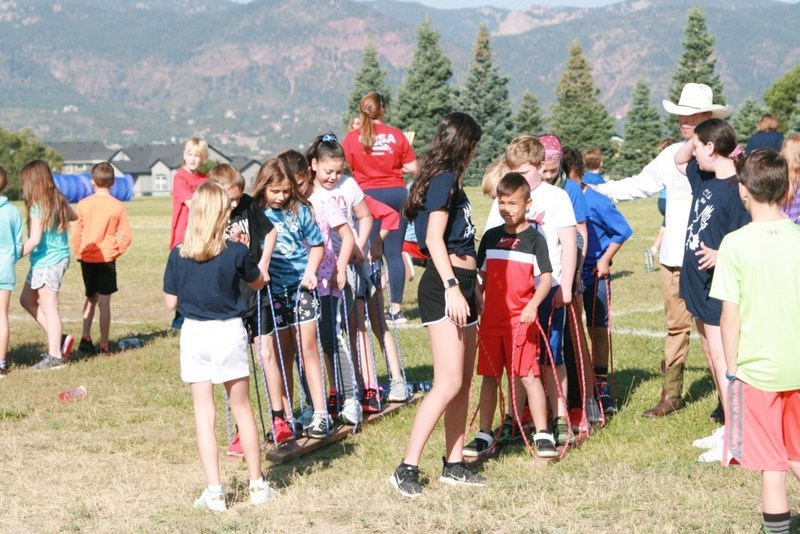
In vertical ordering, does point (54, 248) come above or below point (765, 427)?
above

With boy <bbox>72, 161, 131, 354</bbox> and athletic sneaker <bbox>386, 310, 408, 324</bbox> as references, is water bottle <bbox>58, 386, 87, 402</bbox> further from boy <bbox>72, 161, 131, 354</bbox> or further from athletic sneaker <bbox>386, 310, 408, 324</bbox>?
athletic sneaker <bbox>386, 310, 408, 324</bbox>

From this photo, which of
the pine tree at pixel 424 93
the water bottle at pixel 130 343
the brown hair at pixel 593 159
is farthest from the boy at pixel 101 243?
the pine tree at pixel 424 93

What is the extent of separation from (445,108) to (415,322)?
69.3m

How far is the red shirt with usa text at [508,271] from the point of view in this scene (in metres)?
6.79

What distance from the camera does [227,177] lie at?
7.15 m

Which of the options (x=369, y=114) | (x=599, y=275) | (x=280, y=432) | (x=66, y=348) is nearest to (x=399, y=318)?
(x=369, y=114)

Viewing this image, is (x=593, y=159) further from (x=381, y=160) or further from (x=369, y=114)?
(x=369, y=114)

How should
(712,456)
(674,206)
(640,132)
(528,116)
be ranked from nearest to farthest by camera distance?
(712,456) → (674,206) → (640,132) → (528,116)

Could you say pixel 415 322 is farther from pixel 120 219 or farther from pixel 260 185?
pixel 260 185

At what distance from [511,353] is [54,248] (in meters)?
5.97

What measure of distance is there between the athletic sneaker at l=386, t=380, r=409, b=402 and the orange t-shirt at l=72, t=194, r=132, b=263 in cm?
431

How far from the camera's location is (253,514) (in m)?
5.95

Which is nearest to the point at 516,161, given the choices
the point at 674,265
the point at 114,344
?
the point at 674,265

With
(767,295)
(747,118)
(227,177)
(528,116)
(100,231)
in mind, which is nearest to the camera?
(767,295)
